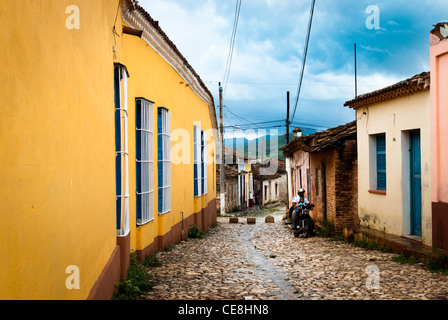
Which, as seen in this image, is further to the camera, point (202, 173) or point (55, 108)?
point (202, 173)

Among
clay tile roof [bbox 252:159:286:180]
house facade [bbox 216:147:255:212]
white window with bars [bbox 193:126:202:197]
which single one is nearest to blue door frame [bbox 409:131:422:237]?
white window with bars [bbox 193:126:202:197]

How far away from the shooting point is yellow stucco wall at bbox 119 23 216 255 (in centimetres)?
793

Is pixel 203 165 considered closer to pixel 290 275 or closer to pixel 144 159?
pixel 144 159

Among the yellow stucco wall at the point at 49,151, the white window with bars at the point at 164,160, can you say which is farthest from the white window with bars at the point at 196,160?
the yellow stucco wall at the point at 49,151

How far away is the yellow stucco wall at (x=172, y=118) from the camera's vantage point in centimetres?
793

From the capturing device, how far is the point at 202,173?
17.2m

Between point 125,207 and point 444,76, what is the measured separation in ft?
20.4

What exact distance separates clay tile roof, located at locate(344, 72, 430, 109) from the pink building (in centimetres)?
47

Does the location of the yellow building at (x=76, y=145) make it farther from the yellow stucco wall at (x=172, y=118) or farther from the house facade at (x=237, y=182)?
the house facade at (x=237, y=182)

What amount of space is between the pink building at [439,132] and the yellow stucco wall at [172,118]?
A: 5444 mm
